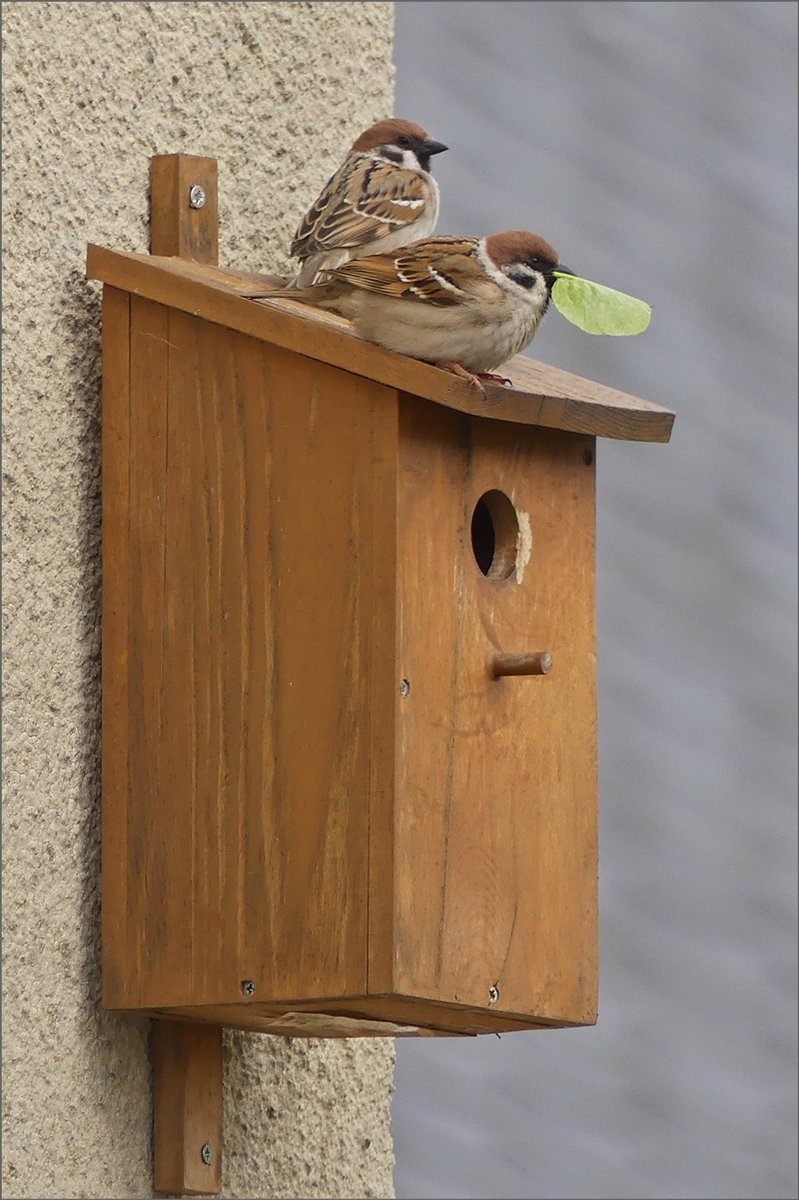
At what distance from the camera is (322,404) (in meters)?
3.26

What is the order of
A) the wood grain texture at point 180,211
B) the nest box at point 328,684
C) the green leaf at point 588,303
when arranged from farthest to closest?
the wood grain texture at point 180,211 → the green leaf at point 588,303 → the nest box at point 328,684

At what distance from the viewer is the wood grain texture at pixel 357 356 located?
3.20 m

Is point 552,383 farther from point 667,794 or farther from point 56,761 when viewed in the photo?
point 667,794

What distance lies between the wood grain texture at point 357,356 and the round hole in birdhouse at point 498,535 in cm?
12

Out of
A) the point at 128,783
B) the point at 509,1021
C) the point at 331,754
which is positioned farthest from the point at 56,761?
the point at 509,1021

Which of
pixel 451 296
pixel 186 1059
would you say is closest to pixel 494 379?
pixel 451 296

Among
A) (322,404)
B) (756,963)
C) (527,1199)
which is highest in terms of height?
(322,404)

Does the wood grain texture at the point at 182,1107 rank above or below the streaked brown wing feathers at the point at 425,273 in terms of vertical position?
below

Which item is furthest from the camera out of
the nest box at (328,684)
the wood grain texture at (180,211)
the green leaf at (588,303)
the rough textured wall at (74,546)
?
the wood grain texture at (180,211)

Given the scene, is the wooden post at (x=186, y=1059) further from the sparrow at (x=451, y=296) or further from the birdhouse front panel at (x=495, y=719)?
the birdhouse front panel at (x=495, y=719)

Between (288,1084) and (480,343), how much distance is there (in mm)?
991

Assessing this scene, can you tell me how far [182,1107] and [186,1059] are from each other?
0.18 ft

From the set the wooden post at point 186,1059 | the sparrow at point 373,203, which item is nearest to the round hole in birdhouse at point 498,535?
the sparrow at point 373,203

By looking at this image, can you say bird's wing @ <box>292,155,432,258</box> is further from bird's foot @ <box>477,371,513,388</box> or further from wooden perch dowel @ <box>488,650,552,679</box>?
wooden perch dowel @ <box>488,650,552,679</box>
